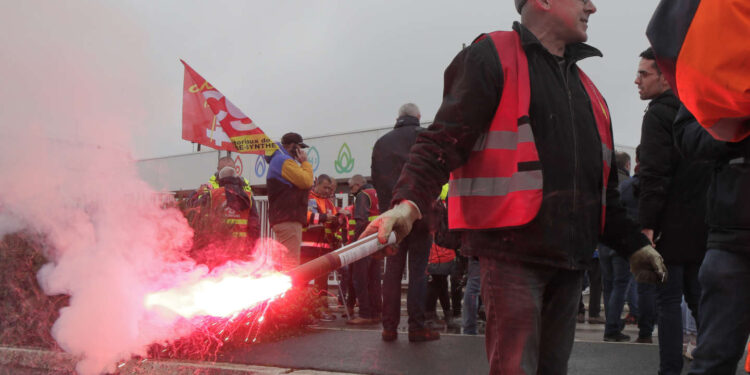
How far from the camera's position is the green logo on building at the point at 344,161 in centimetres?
1561

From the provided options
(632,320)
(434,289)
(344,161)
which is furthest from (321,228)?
(344,161)

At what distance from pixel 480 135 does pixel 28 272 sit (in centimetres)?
531

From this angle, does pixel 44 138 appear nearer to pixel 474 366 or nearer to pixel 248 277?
pixel 248 277

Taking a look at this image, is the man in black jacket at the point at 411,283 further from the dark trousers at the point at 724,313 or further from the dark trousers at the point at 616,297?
the dark trousers at the point at 724,313

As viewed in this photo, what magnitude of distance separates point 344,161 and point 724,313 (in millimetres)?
13568

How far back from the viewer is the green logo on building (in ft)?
51.2

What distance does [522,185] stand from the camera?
2127 millimetres

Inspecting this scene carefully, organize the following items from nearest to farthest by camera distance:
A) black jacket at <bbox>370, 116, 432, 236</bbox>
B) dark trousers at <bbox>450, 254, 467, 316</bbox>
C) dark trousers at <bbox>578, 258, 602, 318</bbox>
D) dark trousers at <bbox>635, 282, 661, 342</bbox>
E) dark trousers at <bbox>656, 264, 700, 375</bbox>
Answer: dark trousers at <bbox>656, 264, 700, 375</bbox> < dark trousers at <bbox>635, 282, 661, 342</bbox> < black jacket at <bbox>370, 116, 432, 236</bbox> < dark trousers at <bbox>450, 254, 467, 316</bbox> < dark trousers at <bbox>578, 258, 602, 318</bbox>

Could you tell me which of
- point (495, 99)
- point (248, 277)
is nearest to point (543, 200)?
point (495, 99)

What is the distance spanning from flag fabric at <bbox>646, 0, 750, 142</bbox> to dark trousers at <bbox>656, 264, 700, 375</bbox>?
2.74 metres

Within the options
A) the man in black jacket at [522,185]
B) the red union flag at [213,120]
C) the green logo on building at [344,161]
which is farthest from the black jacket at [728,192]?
the green logo on building at [344,161]

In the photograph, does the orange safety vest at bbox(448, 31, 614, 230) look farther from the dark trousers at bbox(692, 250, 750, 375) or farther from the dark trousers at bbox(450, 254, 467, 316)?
the dark trousers at bbox(450, 254, 467, 316)

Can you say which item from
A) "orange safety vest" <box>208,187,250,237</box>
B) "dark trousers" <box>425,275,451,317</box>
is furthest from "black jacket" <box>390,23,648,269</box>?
"dark trousers" <box>425,275,451,317</box>

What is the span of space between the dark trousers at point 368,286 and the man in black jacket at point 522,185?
5.03 metres
